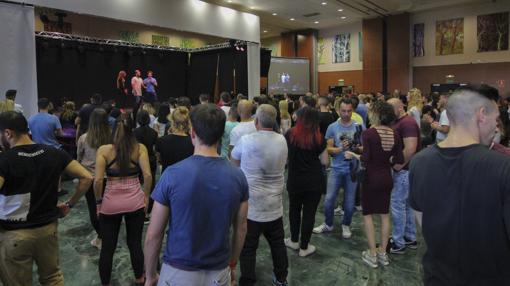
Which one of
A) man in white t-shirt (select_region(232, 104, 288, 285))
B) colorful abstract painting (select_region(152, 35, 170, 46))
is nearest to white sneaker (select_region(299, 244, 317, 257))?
man in white t-shirt (select_region(232, 104, 288, 285))

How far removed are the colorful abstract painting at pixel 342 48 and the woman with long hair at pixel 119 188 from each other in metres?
18.0

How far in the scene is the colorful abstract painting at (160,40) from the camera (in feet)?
46.7

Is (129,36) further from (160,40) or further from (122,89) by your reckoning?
(122,89)

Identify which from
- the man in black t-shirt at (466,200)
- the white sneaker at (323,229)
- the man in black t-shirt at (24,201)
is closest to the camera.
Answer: the man in black t-shirt at (466,200)

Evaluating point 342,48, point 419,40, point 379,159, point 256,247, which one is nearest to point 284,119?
point 379,159

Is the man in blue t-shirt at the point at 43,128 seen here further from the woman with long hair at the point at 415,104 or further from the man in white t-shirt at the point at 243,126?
the woman with long hair at the point at 415,104

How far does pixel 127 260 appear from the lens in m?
3.54

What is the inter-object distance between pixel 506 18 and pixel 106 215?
17185mm

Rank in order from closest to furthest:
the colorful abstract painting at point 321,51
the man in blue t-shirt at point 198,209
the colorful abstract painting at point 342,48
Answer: the man in blue t-shirt at point 198,209
the colorful abstract painting at point 342,48
the colorful abstract painting at point 321,51

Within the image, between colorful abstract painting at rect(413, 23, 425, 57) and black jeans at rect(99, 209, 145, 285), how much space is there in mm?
17091

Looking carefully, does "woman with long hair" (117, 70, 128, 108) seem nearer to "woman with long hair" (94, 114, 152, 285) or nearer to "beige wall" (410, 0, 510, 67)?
"woman with long hair" (94, 114, 152, 285)

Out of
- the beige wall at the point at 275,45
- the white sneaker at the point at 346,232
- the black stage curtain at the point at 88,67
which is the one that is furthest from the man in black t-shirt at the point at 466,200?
the beige wall at the point at 275,45

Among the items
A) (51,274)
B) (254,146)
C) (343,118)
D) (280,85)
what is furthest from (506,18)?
(51,274)

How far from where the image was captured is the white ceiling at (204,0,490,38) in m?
14.5
